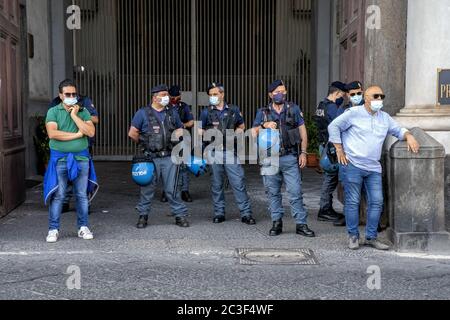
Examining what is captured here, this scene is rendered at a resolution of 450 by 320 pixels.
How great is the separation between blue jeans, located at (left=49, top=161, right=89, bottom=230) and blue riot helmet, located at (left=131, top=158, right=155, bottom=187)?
61 centimetres

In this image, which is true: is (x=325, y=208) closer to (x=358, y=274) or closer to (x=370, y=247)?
(x=370, y=247)

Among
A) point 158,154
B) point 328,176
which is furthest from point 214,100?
point 328,176

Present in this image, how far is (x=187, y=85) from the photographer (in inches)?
601

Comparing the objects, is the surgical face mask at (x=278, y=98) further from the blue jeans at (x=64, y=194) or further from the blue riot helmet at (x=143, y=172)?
the blue jeans at (x=64, y=194)

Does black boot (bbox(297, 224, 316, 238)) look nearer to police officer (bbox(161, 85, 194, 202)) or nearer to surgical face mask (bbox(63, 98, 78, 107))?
police officer (bbox(161, 85, 194, 202))

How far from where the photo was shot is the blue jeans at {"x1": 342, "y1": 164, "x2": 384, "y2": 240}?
6.36 m

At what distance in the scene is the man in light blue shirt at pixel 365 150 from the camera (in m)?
6.27

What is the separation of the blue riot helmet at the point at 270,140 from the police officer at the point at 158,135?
1051mm

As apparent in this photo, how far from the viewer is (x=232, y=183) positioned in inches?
303

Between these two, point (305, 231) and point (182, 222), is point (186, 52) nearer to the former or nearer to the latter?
point (182, 222)

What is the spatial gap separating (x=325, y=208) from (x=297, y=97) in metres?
7.61

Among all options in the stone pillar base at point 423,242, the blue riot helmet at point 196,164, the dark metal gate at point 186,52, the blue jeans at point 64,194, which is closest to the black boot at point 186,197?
the blue riot helmet at point 196,164

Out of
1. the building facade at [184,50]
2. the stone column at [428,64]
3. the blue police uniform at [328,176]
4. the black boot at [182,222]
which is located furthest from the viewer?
the building facade at [184,50]
